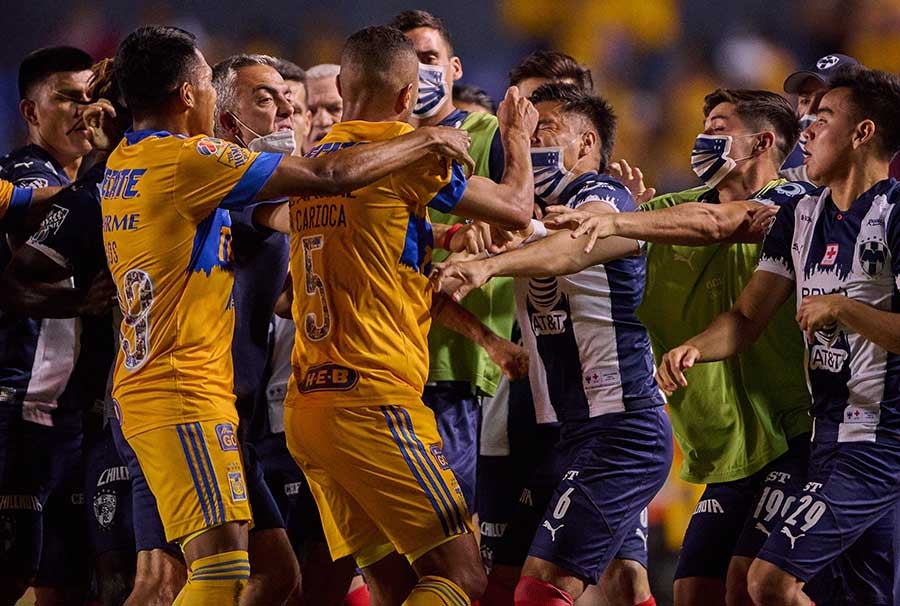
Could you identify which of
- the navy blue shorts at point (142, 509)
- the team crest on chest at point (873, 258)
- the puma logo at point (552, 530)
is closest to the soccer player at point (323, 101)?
the navy blue shorts at point (142, 509)

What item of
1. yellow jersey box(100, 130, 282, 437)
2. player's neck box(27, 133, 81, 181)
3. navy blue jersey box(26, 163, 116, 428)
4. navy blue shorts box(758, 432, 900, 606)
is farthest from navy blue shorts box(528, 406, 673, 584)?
player's neck box(27, 133, 81, 181)

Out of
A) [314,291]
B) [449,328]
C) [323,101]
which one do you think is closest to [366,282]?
[314,291]

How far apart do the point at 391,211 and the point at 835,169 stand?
5.70ft

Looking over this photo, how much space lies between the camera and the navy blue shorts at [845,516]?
402 centimetres

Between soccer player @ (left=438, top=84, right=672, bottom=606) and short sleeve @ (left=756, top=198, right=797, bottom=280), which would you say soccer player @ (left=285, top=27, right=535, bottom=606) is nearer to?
soccer player @ (left=438, top=84, right=672, bottom=606)

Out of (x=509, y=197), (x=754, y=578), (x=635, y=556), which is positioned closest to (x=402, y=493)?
(x=509, y=197)

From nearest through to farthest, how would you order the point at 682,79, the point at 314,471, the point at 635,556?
the point at 314,471 → the point at 635,556 → the point at 682,79

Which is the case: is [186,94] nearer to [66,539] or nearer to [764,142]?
[66,539]

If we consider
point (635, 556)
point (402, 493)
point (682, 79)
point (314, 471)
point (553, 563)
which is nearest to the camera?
point (402, 493)

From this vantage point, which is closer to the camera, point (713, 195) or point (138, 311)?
point (138, 311)

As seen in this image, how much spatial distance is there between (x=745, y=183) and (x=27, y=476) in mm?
3281

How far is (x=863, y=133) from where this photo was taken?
4.39 metres

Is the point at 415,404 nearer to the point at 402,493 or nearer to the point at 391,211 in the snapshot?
the point at 402,493

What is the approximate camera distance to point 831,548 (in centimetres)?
404
